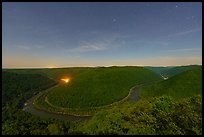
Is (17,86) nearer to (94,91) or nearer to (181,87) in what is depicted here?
(94,91)

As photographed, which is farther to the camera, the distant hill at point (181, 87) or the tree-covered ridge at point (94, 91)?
the distant hill at point (181, 87)

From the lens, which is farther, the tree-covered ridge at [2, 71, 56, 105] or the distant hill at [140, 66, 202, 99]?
the tree-covered ridge at [2, 71, 56, 105]

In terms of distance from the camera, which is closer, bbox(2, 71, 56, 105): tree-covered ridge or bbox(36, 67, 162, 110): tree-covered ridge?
bbox(36, 67, 162, 110): tree-covered ridge

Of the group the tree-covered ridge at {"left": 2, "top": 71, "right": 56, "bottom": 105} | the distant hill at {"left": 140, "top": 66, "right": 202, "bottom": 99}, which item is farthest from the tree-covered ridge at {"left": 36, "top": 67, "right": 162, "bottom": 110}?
the tree-covered ridge at {"left": 2, "top": 71, "right": 56, "bottom": 105}

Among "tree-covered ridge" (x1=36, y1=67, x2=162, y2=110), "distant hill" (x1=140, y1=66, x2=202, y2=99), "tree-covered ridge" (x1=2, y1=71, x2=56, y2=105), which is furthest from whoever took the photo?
"tree-covered ridge" (x1=2, y1=71, x2=56, y2=105)

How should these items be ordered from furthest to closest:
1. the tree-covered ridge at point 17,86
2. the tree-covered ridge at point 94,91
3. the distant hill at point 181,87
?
the tree-covered ridge at point 17,86 < the distant hill at point 181,87 < the tree-covered ridge at point 94,91

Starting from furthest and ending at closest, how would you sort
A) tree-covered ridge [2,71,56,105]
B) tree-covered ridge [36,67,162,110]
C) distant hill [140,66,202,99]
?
1. tree-covered ridge [2,71,56,105]
2. distant hill [140,66,202,99]
3. tree-covered ridge [36,67,162,110]

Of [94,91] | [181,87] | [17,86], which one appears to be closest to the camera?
[181,87]

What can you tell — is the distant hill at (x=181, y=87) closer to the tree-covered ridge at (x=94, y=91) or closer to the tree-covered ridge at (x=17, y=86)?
the tree-covered ridge at (x=94, y=91)

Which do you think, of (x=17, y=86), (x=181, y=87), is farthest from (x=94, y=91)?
(x=17, y=86)

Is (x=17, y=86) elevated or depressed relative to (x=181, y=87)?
depressed

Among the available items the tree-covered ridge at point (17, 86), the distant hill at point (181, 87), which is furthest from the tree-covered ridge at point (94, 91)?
the tree-covered ridge at point (17, 86)

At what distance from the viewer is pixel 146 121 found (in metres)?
19.2

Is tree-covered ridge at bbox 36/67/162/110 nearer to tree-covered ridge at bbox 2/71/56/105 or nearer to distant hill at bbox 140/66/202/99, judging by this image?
distant hill at bbox 140/66/202/99
